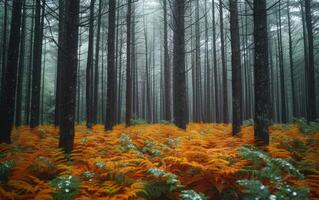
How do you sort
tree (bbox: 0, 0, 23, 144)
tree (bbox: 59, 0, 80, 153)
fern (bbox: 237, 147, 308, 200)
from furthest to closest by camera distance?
tree (bbox: 0, 0, 23, 144) → tree (bbox: 59, 0, 80, 153) → fern (bbox: 237, 147, 308, 200)

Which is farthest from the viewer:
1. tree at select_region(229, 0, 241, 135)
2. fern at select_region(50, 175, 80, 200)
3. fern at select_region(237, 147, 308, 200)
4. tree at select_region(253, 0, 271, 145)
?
tree at select_region(229, 0, 241, 135)

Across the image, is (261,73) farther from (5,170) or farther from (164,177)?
(5,170)

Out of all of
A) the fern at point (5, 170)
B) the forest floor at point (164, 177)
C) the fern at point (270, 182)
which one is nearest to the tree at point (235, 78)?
the forest floor at point (164, 177)

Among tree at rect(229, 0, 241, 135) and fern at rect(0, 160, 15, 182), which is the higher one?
tree at rect(229, 0, 241, 135)

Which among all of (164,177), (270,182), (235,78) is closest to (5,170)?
(164,177)

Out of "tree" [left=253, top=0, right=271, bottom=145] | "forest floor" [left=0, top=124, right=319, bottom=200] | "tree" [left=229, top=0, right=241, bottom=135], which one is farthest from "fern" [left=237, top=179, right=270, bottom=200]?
"tree" [left=229, top=0, right=241, bottom=135]

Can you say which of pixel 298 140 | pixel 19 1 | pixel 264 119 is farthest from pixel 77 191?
pixel 19 1

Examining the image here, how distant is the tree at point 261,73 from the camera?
6.26 metres

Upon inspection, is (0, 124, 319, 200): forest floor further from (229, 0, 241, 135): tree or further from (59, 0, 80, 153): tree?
(229, 0, 241, 135): tree

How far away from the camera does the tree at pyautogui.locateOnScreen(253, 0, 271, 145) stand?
20.5ft

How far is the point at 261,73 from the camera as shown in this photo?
247 inches

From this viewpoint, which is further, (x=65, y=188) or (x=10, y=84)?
(x=10, y=84)

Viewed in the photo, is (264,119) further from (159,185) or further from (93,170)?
(93,170)

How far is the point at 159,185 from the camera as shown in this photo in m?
4.02
